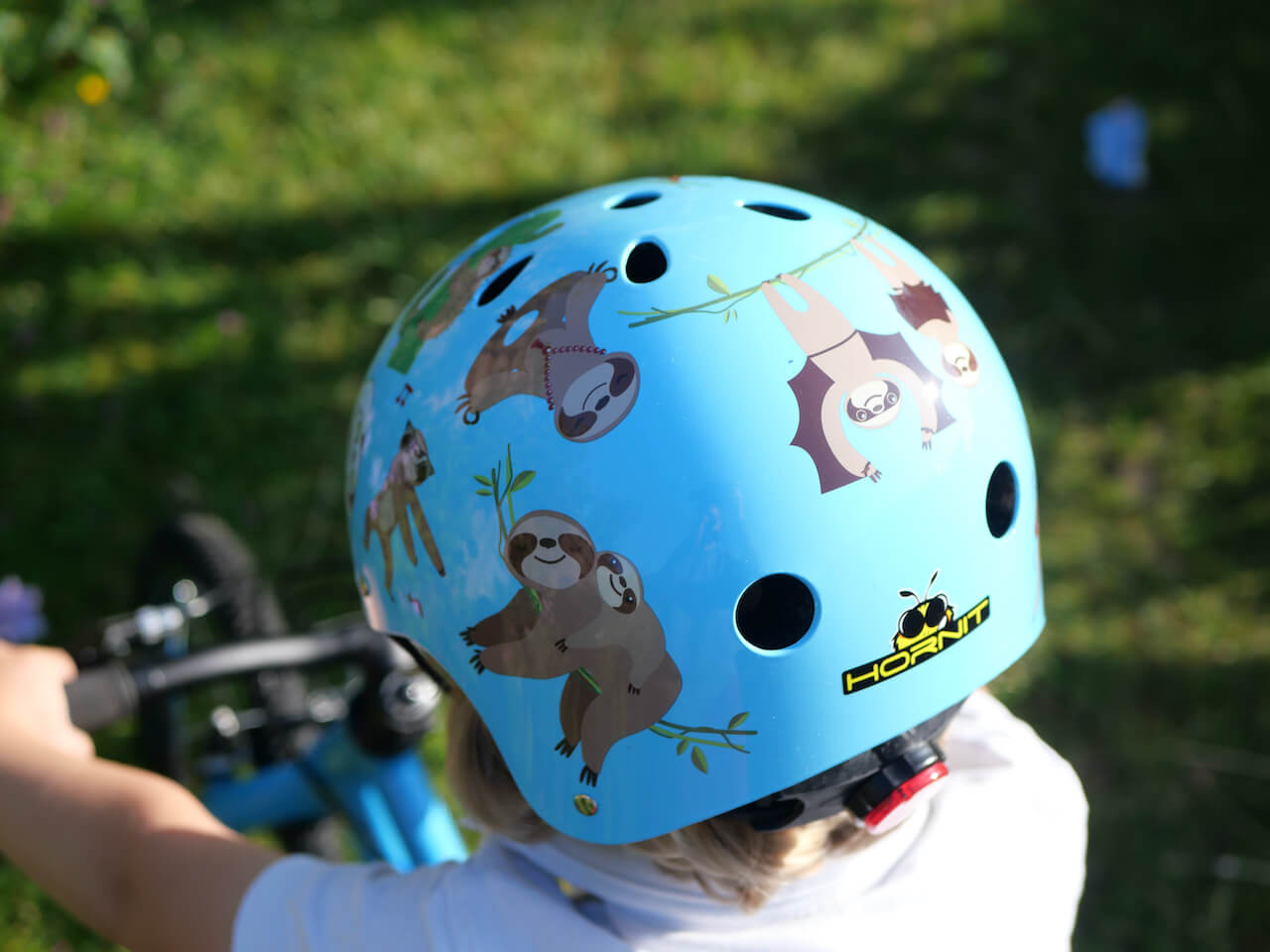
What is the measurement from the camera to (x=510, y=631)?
1.45m

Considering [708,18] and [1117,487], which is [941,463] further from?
[708,18]

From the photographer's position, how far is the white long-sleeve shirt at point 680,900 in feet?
4.89

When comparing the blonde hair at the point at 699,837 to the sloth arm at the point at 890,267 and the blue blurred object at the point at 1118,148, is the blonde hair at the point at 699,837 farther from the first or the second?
the blue blurred object at the point at 1118,148

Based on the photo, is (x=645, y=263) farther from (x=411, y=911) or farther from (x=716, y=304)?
(x=411, y=911)

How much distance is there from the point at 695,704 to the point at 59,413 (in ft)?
9.84

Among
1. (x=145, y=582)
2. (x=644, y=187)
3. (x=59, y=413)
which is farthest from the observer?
(x=59, y=413)

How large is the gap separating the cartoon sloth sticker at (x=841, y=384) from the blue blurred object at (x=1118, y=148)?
13.0ft

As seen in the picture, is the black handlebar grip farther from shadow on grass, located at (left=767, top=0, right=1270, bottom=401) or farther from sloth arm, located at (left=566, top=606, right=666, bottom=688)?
shadow on grass, located at (left=767, top=0, right=1270, bottom=401)

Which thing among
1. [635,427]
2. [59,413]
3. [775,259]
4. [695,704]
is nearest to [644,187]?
[775,259]

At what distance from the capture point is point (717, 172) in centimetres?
463

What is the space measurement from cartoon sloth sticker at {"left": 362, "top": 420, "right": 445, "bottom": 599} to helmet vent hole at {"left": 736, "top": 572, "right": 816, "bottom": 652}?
1.39 ft

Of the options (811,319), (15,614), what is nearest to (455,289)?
(811,319)

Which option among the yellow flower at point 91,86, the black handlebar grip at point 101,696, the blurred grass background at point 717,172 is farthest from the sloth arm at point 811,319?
the yellow flower at point 91,86

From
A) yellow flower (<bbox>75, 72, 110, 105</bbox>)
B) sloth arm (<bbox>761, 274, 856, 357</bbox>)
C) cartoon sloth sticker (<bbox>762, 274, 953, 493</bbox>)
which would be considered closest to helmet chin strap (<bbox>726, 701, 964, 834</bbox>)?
cartoon sloth sticker (<bbox>762, 274, 953, 493</bbox>)
